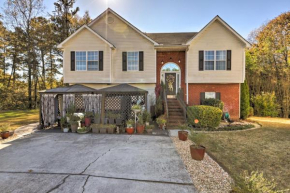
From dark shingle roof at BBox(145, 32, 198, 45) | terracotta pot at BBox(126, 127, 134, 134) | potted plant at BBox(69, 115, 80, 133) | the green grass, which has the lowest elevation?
the green grass

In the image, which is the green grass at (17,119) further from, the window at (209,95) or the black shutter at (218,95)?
the black shutter at (218,95)

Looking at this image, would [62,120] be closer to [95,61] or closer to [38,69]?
[95,61]

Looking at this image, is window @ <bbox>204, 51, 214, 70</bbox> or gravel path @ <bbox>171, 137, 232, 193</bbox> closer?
gravel path @ <bbox>171, 137, 232, 193</bbox>

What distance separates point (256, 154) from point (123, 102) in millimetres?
8507

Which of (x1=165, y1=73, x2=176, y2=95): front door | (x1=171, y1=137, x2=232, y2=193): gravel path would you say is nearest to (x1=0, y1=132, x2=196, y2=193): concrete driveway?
(x1=171, y1=137, x2=232, y2=193): gravel path

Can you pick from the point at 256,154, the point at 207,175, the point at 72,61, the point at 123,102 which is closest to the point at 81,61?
the point at 72,61

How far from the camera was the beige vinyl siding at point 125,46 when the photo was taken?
11.8 metres

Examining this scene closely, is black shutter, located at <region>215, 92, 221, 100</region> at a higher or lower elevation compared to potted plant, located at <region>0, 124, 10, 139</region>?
higher

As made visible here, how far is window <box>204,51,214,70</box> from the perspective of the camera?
1156 cm

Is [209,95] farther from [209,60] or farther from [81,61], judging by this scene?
[81,61]

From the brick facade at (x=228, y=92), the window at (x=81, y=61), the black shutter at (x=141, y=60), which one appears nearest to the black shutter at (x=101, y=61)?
the window at (x=81, y=61)

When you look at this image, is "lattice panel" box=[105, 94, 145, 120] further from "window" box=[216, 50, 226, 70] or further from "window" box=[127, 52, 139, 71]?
"window" box=[216, 50, 226, 70]

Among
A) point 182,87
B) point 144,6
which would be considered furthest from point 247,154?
point 144,6

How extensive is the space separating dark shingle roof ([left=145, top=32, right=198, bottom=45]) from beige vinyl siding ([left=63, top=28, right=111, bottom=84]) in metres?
4.76
